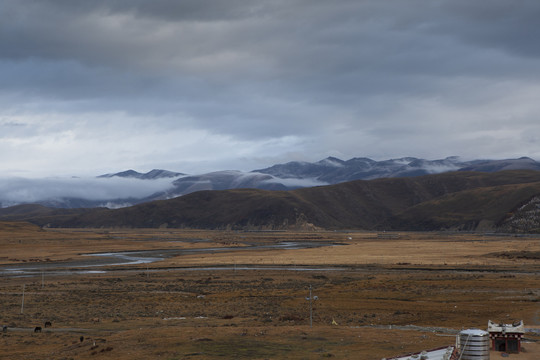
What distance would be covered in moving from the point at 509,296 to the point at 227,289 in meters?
33.9

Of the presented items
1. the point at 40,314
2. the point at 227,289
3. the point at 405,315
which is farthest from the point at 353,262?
the point at 40,314

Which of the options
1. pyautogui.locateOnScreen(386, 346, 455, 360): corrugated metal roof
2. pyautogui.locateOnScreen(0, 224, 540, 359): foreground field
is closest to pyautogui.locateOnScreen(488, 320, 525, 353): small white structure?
pyautogui.locateOnScreen(0, 224, 540, 359): foreground field

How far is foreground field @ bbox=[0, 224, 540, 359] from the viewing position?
35.7 meters

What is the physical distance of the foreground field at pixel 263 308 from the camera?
3572cm

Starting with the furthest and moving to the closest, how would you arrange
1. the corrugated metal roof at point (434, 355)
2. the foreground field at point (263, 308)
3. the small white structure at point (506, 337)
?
the foreground field at point (263, 308) < the small white structure at point (506, 337) < the corrugated metal roof at point (434, 355)

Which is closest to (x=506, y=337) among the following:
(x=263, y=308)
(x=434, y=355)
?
(x=434, y=355)

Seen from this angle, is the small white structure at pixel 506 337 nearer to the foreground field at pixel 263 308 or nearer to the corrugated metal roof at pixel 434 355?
the foreground field at pixel 263 308

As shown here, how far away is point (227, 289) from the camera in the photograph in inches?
2874

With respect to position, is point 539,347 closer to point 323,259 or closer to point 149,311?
point 149,311

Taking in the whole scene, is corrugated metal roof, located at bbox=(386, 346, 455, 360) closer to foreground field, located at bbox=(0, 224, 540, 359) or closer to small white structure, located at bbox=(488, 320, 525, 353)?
foreground field, located at bbox=(0, 224, 540, 359)

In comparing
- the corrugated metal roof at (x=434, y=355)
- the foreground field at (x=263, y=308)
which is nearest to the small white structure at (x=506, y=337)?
the foreground field at (x=263, y=308)

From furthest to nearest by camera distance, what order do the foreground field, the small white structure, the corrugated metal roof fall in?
the foreground field → the small white structure → the corrugated metal roof

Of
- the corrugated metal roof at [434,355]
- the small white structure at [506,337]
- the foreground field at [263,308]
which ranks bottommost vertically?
the foreground field at [263,308]

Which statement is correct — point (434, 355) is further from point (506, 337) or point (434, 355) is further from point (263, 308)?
point (263, 308)
